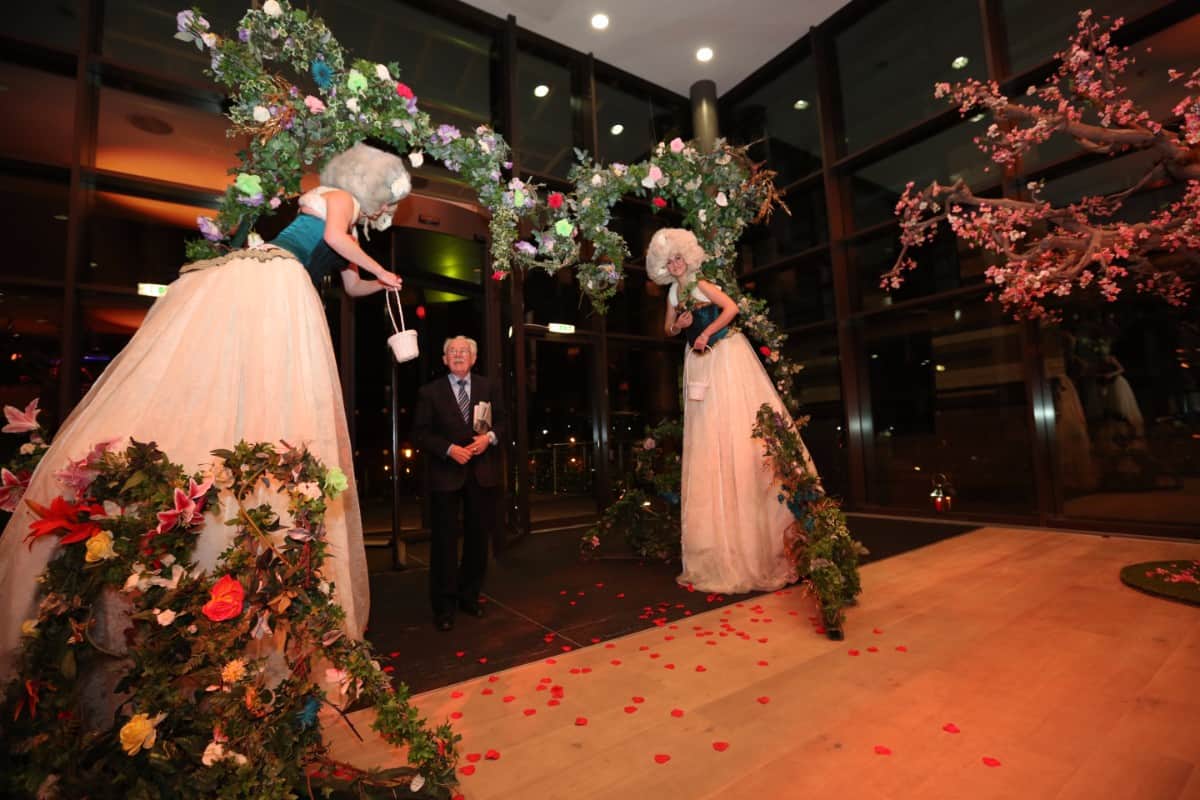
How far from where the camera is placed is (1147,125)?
282 cm

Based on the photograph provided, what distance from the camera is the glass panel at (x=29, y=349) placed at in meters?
3.43

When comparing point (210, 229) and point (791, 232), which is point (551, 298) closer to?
point (791, 232)

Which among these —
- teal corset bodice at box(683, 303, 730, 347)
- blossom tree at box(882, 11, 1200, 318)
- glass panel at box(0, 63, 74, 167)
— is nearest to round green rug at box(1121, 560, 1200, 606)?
blossom tree at box(882, 11, 1200, 318)

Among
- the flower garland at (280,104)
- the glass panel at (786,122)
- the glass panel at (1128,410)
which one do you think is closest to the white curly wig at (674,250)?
the flower garland at (280,104)

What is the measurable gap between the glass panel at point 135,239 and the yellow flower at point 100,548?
3569 millimetres

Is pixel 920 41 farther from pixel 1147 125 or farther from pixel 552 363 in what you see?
pixel 552 363

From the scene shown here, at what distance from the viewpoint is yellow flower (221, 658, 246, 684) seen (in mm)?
1151

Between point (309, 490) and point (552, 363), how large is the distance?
4.73 metres

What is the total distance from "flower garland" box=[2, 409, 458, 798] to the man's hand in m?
1.61

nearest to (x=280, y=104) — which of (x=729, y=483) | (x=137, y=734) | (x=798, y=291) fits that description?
(x=137, y=734)

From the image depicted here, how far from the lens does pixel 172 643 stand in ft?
3.87

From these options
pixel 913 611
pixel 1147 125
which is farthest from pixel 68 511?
pixel 1147 125

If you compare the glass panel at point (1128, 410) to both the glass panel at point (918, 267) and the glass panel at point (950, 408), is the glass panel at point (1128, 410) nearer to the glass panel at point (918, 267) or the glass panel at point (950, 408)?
the glass panel at point (950, 408)

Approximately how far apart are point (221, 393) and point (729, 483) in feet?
8.69
